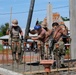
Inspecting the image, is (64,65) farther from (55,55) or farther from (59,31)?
(59,31)

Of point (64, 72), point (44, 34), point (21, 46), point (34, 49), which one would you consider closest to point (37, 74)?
point (64, 72)

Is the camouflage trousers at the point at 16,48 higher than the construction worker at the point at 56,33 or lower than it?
lower

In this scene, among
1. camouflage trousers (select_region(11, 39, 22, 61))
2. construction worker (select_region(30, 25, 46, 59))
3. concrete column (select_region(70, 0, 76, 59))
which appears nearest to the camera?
construction worker (select_region(30, 25, 46, 59))

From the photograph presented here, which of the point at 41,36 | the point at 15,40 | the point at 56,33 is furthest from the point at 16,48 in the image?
the point at 56,33

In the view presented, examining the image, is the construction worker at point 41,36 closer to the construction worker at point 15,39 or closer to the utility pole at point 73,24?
the construction worker at point 15,39

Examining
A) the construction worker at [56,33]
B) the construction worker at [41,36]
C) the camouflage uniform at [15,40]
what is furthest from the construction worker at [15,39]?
the construction worker at [56,33]

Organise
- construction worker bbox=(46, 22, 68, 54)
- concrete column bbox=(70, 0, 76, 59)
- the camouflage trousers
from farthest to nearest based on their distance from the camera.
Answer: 1. concrete column bbox=(70, 0, 76, 59)
2. the camouflage trousers
3. construction worker bbox=(46, 22, 68, 54)

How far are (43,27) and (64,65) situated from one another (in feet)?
5.65

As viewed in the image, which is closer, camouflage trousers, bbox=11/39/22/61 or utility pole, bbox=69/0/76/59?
camouflage trousers, bbox=11/39/22/61

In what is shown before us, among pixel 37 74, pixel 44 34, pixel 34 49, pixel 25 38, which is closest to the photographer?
pixel 37 74

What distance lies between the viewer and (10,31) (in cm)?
1178

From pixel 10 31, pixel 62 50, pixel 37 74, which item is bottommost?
pixel 37 74

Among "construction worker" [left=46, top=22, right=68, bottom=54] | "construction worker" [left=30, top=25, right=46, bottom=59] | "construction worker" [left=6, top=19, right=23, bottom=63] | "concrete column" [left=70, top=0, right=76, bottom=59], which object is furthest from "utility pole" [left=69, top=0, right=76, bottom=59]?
"construction worker" [left=46, top=22, right=68, bottom=54]

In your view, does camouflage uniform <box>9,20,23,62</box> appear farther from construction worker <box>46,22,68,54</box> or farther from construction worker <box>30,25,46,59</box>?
construction worker <box>46,22,68,54</box>
